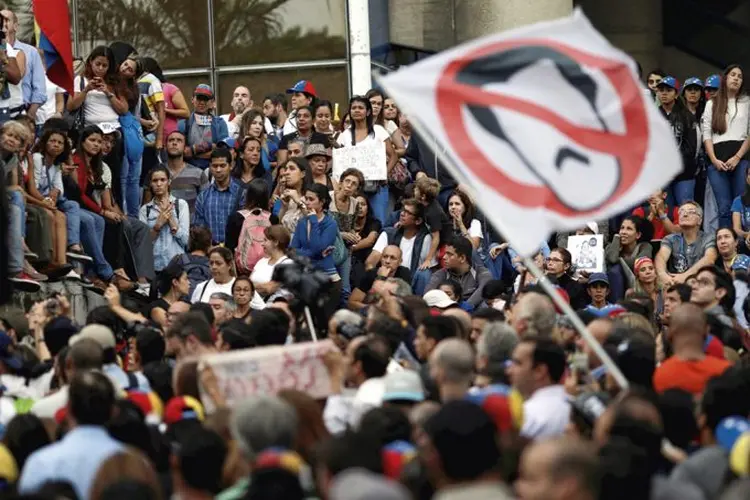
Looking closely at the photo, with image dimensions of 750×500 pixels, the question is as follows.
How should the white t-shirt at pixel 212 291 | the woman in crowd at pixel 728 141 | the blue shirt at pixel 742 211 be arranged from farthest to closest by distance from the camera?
the woman in crowd at pixel 728 141
the blue shirt at pixel 742 211
the white t-shirt at pixel 212 291

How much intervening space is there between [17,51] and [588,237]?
5.17 meters

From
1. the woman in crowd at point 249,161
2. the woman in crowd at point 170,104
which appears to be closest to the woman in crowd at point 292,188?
the woman in crowd at point 249,161

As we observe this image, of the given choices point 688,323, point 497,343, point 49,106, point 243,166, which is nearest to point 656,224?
point 243,166

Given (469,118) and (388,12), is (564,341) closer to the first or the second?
(469,118)

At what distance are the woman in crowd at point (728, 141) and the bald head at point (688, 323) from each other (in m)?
8.95

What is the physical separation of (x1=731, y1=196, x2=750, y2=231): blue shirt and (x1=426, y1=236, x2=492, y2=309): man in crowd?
2556 mm

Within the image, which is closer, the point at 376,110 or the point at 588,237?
the point at 588,237

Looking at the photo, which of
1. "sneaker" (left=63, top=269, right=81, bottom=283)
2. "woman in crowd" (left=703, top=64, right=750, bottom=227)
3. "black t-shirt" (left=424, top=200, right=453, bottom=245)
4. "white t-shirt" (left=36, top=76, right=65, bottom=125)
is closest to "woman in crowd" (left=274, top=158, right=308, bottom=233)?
"black t-shirt" (left=424, top=200, right=453, bottom=245)

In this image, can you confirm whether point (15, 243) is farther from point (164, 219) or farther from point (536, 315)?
point (536, 315)

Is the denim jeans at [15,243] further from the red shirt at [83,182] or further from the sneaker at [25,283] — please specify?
the red shirt at [83,182]

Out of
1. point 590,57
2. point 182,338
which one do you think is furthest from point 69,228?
point 590,57

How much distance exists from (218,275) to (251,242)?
4.73 feet

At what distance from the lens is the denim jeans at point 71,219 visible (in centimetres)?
1689

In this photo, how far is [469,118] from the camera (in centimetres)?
975
